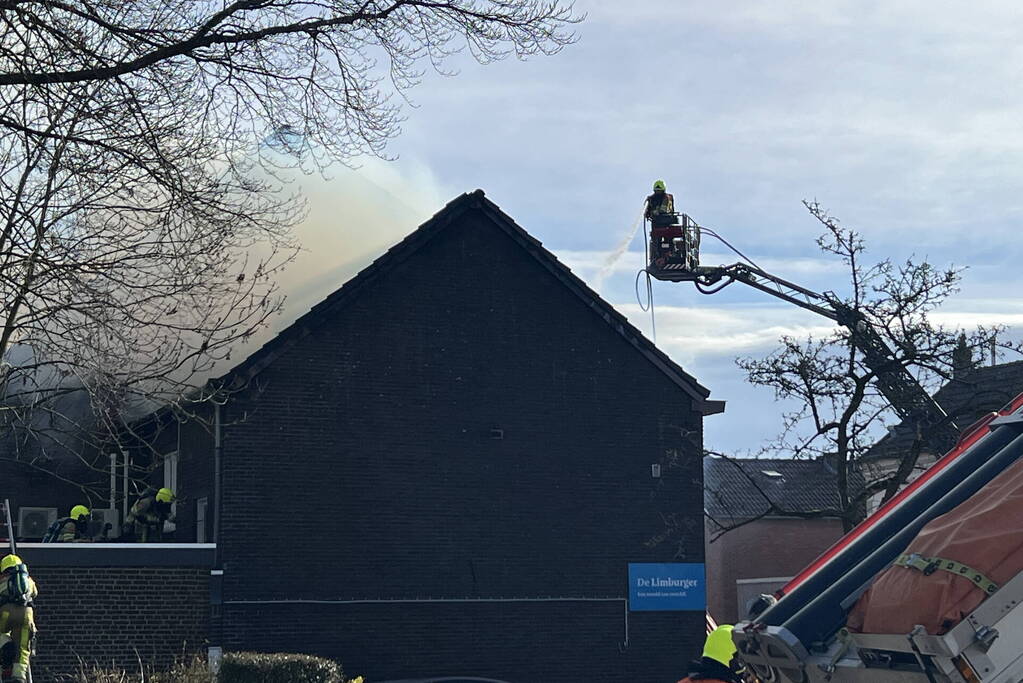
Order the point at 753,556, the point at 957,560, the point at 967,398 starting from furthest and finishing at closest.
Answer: the point at 753,556 → the point at 967,398 → the point at 957,560

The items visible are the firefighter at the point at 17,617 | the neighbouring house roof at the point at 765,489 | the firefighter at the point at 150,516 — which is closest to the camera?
the firefighter at the point at 17,617

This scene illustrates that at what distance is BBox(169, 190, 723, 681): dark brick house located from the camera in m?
20.1

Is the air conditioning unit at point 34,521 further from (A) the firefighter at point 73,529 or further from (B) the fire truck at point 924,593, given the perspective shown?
(B) the fire truck at point 924,593

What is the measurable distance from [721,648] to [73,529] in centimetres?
1695

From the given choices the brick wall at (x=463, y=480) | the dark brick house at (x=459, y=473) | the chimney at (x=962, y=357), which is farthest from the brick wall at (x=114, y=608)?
the chimney at (x=962, y=357)

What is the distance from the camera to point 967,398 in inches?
997

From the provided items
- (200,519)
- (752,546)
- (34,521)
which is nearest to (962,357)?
(200,519)

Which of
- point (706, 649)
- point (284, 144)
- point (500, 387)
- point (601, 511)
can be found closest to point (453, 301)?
point (500, 387)

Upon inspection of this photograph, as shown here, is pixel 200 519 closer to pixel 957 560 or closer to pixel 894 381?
pixel 894 381

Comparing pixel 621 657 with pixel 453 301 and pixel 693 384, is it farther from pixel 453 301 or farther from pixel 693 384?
pixel 453 301

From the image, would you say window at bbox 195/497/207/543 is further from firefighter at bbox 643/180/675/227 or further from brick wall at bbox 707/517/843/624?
brick wall at bbox 707/517/843/624

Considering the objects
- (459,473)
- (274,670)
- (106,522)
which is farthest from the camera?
(106,522)

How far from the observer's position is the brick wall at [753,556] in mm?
39719

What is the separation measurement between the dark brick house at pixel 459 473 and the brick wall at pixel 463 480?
0.03m
